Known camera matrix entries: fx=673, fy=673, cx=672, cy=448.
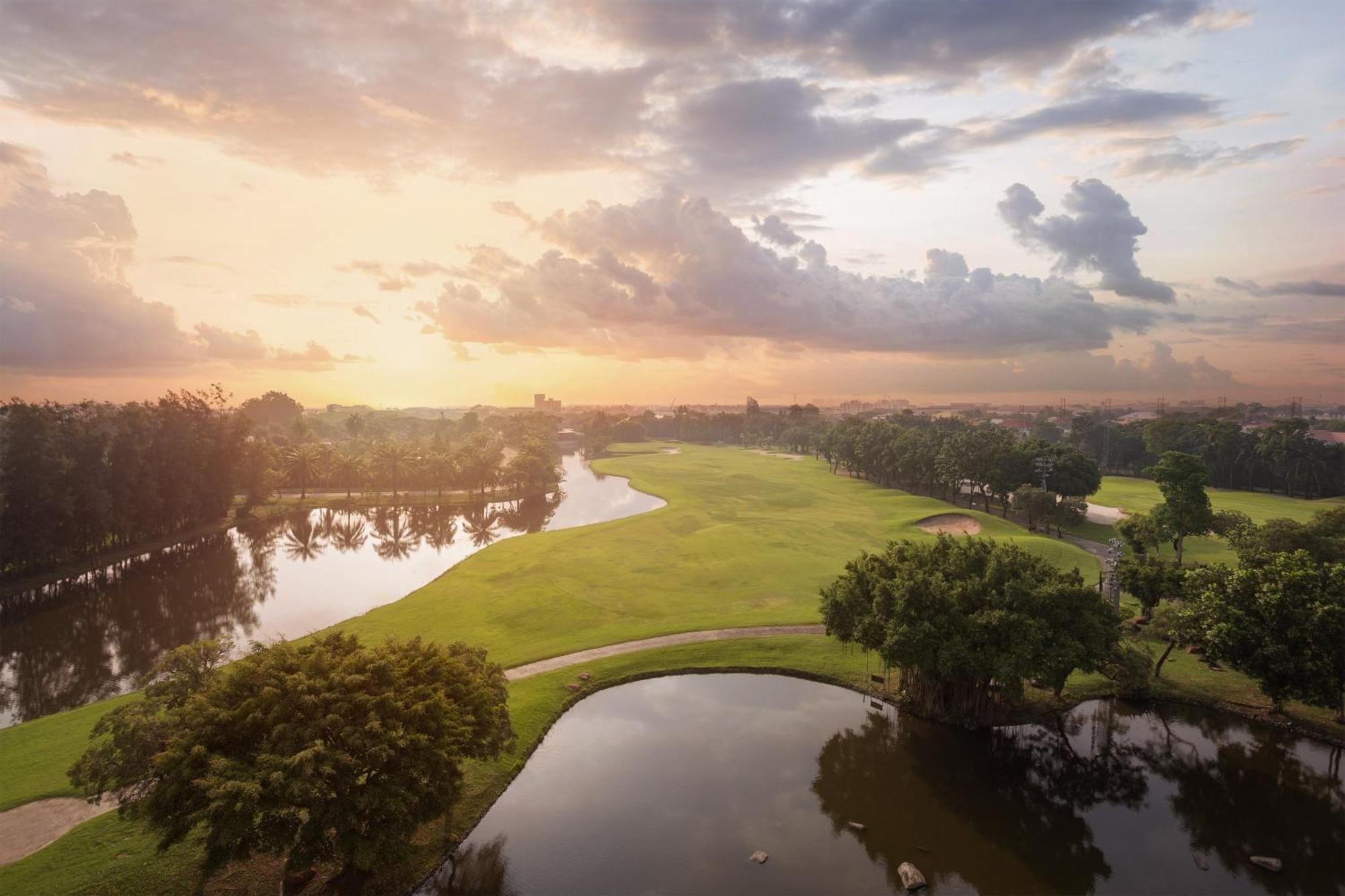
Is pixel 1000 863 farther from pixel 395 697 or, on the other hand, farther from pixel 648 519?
pixel 648 519

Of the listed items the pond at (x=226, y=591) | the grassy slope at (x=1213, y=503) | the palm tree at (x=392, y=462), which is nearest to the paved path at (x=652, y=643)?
the pond at (x=226, y=591)

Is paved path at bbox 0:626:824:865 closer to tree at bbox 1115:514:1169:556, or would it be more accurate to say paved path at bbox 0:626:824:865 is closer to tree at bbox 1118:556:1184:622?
tree at bbox 1118:556:1184:622

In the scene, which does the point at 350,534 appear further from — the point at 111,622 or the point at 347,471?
the point at 347,471

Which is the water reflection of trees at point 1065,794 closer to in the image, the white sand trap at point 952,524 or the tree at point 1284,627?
the tree at point 1284,627

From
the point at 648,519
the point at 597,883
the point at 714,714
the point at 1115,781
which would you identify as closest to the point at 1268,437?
the point at 648,519

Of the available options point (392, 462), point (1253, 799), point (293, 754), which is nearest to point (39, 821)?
point (293, 754)

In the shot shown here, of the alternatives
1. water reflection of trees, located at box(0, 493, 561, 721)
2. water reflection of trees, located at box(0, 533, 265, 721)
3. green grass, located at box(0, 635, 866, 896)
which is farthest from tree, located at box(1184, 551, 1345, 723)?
water reflection of trees, located at box(0, 533, 265, 721)
